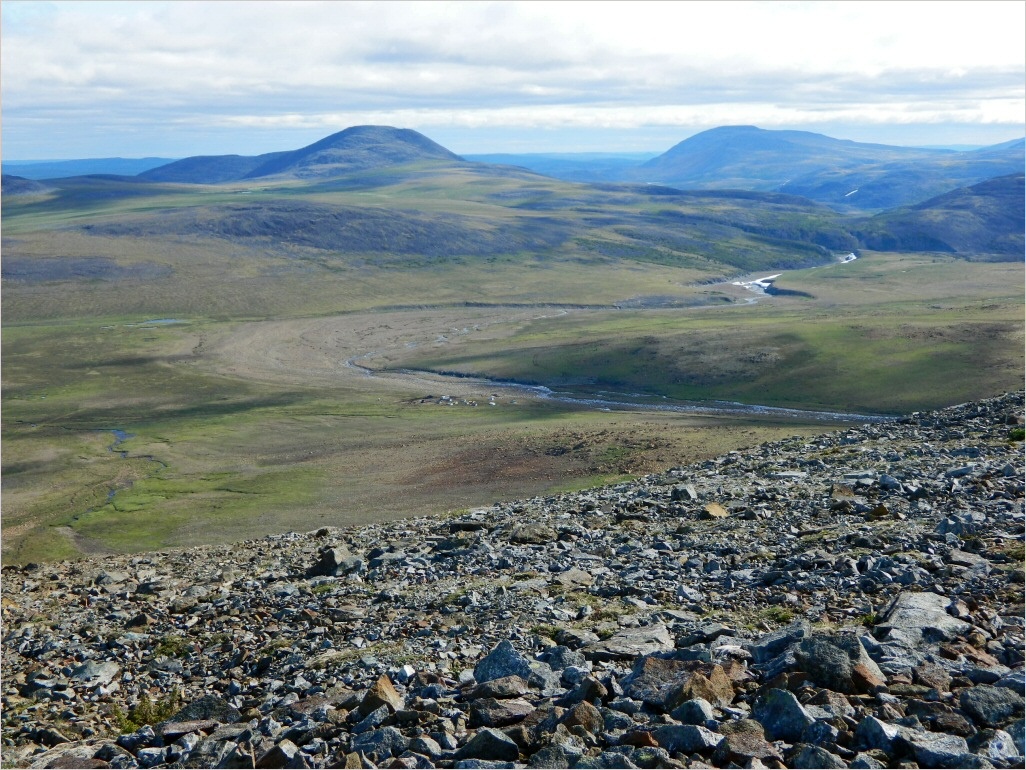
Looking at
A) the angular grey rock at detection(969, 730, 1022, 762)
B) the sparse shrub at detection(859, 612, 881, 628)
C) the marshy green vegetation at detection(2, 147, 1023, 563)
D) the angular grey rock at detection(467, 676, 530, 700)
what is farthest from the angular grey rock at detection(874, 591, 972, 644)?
the marshy green vegetation at detection(2, 147, 1023, 563)

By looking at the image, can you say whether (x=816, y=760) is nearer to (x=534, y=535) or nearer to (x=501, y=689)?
(x=501, y=689)

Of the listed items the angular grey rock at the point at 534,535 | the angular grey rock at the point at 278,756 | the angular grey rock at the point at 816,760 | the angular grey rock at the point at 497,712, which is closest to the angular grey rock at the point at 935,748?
the angular grey rock at the point at 816,760

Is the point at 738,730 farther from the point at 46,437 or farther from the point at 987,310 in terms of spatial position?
the point at 987,310

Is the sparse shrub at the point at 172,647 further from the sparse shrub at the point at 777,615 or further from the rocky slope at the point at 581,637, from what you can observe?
the sparse shrub at the point at 777,615

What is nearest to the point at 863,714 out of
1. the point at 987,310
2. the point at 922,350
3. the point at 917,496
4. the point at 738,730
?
the point at 738,730

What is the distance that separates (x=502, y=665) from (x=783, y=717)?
12.4 ft

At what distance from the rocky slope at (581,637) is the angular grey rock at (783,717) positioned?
0.07 feet

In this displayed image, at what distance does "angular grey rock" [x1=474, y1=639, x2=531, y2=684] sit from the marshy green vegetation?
86.2ft

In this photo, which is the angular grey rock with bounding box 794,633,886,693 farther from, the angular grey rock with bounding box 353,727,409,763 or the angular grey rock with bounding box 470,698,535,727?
the angular grey rock with bounding box 353,727,409,763

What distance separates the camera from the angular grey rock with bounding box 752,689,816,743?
9.41 m

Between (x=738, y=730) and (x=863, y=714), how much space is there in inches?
→ 52.4

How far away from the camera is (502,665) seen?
1208 centimetres

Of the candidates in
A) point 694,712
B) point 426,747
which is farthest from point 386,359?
point 694,712

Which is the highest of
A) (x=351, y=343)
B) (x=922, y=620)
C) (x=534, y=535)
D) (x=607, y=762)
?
(x=922, y=620)
